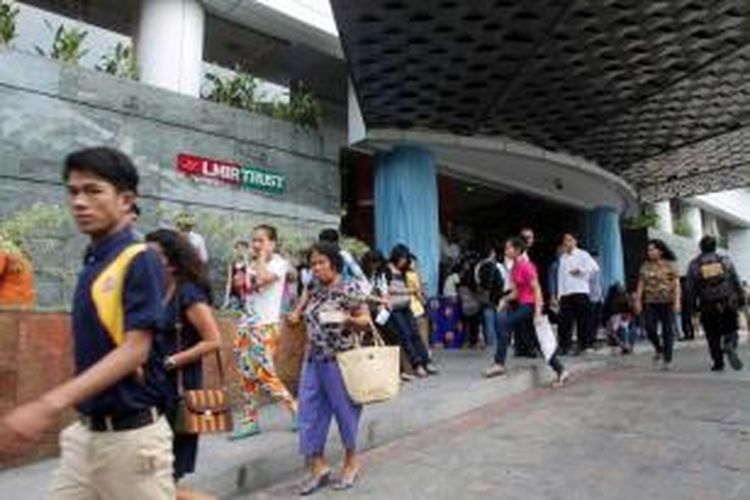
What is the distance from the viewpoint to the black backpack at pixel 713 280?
33.7ft

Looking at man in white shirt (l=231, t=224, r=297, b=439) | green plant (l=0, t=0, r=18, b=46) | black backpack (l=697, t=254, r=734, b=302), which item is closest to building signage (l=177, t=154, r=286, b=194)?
green plant (l=0, t=0, r=18, b=46)

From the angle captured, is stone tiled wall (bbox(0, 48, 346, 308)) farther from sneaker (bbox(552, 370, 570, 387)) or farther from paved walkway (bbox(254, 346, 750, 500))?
sneaker (bbox(552, 370, 570, 387))

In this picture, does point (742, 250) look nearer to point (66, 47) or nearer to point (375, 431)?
point (66, 47)

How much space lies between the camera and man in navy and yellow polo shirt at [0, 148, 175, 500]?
2521 millimetres

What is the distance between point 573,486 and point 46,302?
594 centimetres

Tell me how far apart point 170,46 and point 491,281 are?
6121 millimetres

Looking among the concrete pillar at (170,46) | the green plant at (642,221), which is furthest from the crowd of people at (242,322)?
the green plant at (642,221)

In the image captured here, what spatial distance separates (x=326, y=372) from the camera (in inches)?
215

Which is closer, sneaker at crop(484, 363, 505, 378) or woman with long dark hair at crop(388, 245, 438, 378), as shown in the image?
sneaker at crop(484, 363, 505, 378)

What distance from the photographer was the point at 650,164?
22984mm

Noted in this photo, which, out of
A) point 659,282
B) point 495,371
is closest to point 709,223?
point 659,282

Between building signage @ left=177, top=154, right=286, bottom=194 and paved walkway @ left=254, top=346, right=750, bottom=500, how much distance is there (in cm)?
602

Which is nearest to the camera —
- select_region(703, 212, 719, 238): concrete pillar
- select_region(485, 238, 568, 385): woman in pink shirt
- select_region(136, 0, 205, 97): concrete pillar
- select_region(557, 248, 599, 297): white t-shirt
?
select_region(485, 238, 568, 385): woman in pink shirt

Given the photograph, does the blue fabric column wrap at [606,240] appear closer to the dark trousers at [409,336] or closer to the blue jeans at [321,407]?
the dark trousers at [409,336]
